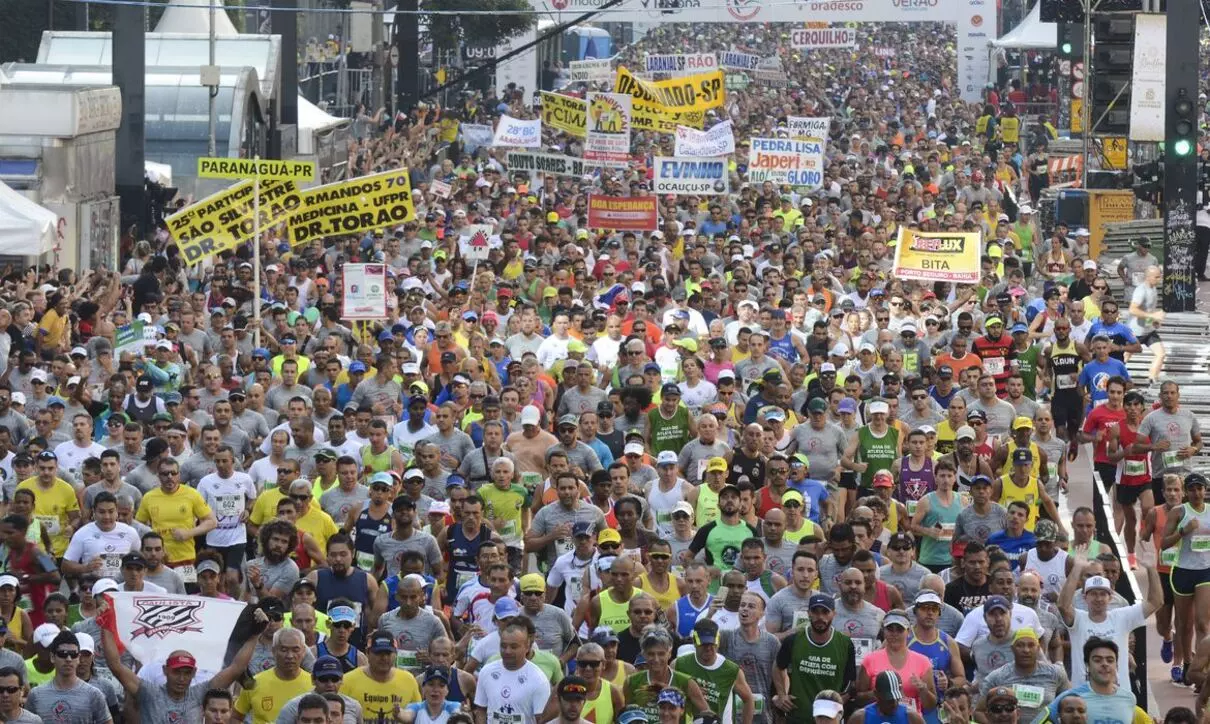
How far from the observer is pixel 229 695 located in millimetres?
11180

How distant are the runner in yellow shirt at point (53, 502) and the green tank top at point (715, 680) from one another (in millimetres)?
4763

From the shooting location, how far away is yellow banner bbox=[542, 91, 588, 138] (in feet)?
104

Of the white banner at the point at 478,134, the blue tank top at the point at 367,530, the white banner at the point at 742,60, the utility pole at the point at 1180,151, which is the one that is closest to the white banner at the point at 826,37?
the white banner at the point at 742,60

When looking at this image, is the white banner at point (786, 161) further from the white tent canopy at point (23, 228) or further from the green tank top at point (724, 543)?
the green tank top at point (724, 543)

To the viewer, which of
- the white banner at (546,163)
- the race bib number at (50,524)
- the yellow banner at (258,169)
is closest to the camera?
the race bib number at (50,524)

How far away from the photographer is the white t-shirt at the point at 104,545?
13758 mm

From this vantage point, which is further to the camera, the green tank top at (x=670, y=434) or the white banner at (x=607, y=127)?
the white banner at (x=607, y=127)

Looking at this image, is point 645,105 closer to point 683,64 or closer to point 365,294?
point 365,294

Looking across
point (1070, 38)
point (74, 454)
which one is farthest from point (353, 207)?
point (1070, 38)

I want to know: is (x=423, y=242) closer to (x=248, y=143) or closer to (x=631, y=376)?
(x=631, y=376)

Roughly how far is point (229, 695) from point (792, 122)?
21318 millimetres

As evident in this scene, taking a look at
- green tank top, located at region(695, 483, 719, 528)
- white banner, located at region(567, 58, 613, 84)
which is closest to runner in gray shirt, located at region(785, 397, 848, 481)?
green tank top, located at region(695, 483, 719, 528)

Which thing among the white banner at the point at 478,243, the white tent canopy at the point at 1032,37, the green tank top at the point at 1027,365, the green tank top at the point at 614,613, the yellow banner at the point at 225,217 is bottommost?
the green tank top at the point at 614,613

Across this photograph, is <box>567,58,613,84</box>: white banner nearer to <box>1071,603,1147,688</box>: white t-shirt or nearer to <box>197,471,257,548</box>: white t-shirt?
<box>197,471,257,548</box>: white t-shirt
